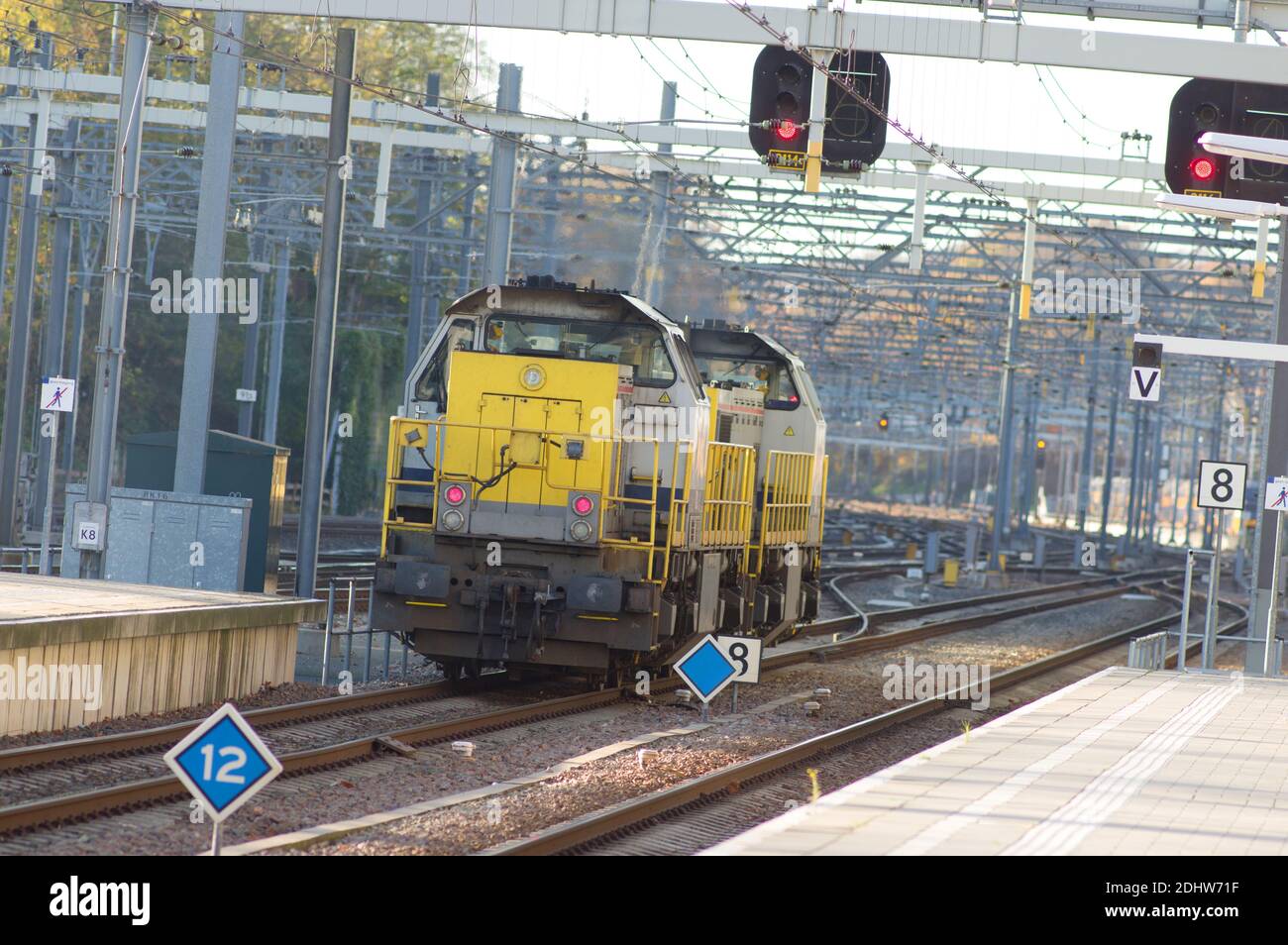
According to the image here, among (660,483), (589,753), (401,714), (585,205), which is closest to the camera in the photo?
(589,753)

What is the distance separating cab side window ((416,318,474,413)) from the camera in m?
16.8

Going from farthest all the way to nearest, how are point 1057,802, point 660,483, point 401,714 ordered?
point 660,483
point 401,714
point 1057,802

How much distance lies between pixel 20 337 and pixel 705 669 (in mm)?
17723

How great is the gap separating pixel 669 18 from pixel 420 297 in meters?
23.4

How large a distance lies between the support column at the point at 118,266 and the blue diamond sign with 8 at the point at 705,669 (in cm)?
689

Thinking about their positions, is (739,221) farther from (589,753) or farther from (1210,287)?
(589,753)

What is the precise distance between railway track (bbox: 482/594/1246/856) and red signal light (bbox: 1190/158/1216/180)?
249 inches

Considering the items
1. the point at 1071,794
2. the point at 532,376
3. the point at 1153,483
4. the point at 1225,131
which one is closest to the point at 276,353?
the point at 532,376

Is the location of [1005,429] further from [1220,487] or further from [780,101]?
[780,101]

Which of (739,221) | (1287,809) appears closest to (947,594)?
(739,221)

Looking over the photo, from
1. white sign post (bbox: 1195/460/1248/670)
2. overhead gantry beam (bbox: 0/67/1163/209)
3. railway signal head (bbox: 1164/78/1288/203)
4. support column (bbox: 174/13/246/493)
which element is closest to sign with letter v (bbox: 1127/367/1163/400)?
white sign post (bbox: 1195/460/1248/670)

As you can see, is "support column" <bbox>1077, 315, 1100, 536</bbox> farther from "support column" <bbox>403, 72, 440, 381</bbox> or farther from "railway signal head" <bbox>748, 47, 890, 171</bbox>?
"railway signal head" <bbox>748, 47, 890, 171</bbox>

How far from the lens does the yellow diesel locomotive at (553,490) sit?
1562 centimetres

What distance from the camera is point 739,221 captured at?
39.0 metres
